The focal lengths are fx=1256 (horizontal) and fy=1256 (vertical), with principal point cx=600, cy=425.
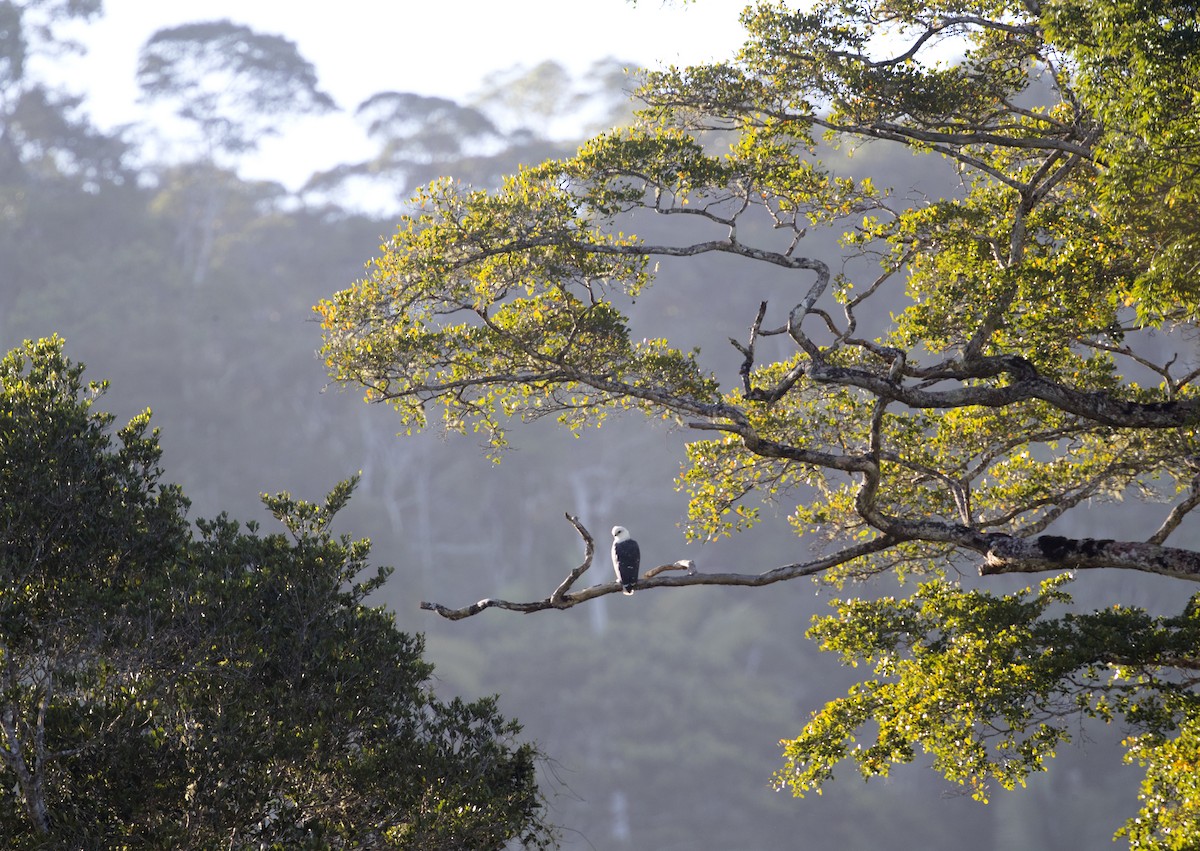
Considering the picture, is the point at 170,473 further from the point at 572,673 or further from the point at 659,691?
the point at 659,691

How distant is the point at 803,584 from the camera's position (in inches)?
1859

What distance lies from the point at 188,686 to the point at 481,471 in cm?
4156

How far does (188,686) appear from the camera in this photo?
8.33 metres

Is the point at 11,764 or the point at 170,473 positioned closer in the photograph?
the point at 11,764

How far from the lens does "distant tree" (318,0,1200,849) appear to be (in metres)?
8.62

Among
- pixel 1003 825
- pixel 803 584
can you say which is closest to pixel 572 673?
pixel 803 584

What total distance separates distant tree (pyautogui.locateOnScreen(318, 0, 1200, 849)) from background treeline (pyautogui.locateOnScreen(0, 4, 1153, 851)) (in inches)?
1122

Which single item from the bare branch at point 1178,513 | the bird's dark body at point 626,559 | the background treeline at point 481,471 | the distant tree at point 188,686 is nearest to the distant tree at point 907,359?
the bare branch at point 1178,513

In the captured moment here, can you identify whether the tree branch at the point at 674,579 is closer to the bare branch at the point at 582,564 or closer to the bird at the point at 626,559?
the bare branch at the point at 582,564

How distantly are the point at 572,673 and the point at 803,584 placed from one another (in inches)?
373

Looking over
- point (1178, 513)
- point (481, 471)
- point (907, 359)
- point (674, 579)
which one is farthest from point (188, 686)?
point (481, 471)

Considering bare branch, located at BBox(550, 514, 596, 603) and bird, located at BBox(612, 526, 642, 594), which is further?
bird, located at BBox(612, 526, 642, 594)

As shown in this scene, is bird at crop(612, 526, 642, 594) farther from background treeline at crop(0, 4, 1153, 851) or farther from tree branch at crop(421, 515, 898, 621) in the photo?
background treeline at crop(0, 4, 1153, 851)

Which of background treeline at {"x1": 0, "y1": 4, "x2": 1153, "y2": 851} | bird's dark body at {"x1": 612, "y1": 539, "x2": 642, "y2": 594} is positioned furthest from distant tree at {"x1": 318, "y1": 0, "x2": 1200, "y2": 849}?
background treeline at {"x1": 0, "y1": 4, "x2": 1153, "y2": 851}
